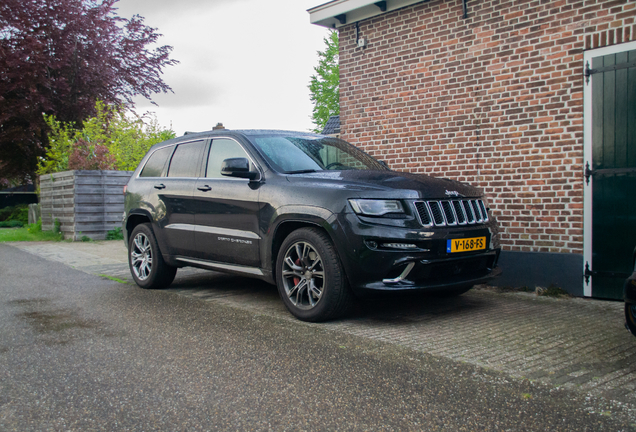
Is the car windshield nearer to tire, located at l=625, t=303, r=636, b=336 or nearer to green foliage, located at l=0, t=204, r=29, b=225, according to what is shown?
tire, located at l=625, t=303, r=636, b=336

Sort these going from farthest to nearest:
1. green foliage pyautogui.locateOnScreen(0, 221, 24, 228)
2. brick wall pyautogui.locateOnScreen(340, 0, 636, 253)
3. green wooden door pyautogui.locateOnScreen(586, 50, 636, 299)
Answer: green foliage pyautogui.locateOnScreen(0, 221, 24, 228), brick wall pyautogui.locateOnScreen(340, 0, 636, 253), green wooden door pyautogui.locateOnScreen(586, 50, 636, 299)

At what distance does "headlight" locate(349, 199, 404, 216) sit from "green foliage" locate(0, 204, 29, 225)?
68.5ft

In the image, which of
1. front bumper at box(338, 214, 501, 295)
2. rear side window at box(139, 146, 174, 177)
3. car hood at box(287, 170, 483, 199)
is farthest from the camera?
rear side window at box(139, 146, 174, 177)

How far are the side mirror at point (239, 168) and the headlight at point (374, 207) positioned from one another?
1212 mm

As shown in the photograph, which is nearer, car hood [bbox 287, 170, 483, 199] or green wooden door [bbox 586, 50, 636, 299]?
car hood [bbox 287, 170, 483, 199]

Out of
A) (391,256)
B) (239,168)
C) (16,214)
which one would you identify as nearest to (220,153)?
(239,168)

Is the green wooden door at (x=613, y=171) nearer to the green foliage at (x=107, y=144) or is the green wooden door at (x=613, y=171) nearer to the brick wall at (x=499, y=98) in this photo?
the brick wall at (x=499, y=98)

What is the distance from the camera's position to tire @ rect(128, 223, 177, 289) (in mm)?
6594

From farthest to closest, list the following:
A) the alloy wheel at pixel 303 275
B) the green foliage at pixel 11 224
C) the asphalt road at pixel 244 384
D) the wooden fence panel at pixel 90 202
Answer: the green foliage at pixel 11 224
the wooden fence panel at pixel 90 202
the alloy wheel at pixel 303 275
the asphalt road at pixel 244 384

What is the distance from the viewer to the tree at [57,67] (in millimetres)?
18797

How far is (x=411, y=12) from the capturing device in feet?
25.3

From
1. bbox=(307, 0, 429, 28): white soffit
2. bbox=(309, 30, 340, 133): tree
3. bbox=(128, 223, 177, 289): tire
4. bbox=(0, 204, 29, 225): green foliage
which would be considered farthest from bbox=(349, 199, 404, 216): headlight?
bbox=(309, 30, 340, 133): tree

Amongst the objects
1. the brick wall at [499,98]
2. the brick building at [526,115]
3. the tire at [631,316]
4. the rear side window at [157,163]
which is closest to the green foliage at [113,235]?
the rear side window at [157,163]

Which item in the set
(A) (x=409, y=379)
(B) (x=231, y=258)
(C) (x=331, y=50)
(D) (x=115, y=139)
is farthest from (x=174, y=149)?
(C) (x=331, y=50)
